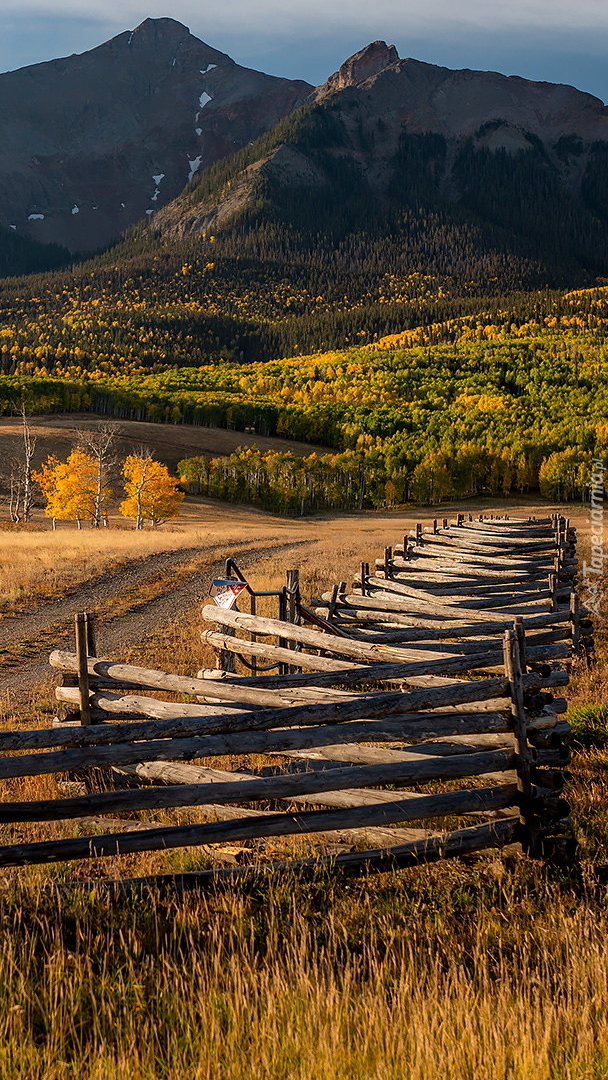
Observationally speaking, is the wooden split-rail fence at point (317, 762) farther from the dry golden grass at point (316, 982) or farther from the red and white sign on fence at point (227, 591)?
the red and white sign on fence at point (227, 591)

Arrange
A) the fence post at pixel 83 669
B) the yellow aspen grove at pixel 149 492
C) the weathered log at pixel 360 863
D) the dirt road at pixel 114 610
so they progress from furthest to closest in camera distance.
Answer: the yellow aspen grove at pixel 149 492 → the dirt road at pixel 114 610 → the fence post at pixel 83 669 → the weathered log at pixel 360 863

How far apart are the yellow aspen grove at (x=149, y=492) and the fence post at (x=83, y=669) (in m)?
51.8

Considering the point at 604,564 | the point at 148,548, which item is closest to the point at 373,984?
the point at 604,564

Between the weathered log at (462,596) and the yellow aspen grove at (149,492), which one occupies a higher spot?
the yellow aspen grove at (149,492)

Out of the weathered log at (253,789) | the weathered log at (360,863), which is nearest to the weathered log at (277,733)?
the weathered log at (253,789)

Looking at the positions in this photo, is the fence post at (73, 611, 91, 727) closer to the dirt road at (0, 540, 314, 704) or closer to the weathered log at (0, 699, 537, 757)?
the weathered log at (0, 699, 537, 757)

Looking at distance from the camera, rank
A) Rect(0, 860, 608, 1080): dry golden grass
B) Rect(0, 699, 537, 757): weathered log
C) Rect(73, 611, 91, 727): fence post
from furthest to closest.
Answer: Rect(73, 611, 91, 727): fence post < Rect(0, 699, 537, 757): weathered log < Rect(0, 860, 608, 1080): dry golden grass

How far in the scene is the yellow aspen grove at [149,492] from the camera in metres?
59.4

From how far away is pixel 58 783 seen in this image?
7.88 metres

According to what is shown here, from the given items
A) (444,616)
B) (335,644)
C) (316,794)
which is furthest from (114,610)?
(316,794)

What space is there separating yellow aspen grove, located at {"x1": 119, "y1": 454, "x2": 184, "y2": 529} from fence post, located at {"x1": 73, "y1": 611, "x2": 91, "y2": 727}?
51848 millimetres

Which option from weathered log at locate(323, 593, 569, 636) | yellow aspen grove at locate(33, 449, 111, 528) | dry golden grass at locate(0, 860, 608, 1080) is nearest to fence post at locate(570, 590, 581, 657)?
weathered log at locate(323, 593, 569, 636)

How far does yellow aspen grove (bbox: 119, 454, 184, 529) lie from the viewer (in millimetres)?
59375

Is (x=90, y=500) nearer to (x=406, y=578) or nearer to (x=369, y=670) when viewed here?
(x=406, y=578)
